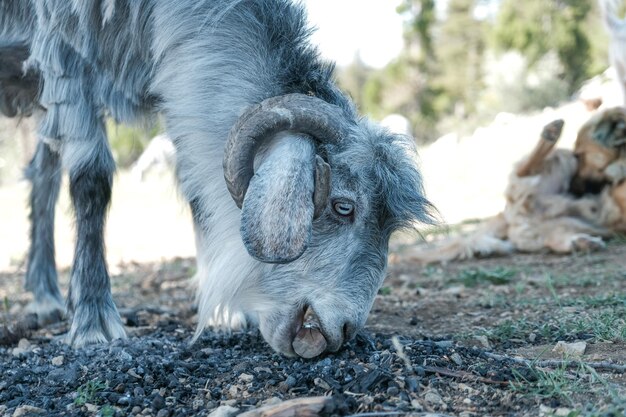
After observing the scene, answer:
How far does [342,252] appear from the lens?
336 cm

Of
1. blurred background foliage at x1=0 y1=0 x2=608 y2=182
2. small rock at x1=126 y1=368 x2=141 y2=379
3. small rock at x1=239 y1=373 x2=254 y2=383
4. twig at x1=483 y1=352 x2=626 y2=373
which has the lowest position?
twig at x1=483 y1=352 x2=626 y2=373

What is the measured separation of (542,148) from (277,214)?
4.99 m

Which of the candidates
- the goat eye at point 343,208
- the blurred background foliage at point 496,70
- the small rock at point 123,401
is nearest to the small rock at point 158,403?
the small rock at point 123,401

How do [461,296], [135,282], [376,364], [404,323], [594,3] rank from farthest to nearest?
[594,3], [135,282], [461,296], [404,323], [376,364]

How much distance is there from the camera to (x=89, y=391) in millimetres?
2969

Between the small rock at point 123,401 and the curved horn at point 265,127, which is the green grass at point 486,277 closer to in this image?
the curved horn at point 265,127

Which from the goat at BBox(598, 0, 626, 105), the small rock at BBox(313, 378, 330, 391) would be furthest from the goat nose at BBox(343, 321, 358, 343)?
the goat at BBox(598, 0, 626, 105)

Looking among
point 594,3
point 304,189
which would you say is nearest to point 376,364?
point 304,189

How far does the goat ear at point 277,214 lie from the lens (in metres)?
2.98

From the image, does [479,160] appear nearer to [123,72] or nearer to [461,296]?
[461,296]

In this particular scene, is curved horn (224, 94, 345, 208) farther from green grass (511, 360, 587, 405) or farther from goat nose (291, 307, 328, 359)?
green grass (511, 360, 587, 405)

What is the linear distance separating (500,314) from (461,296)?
30.8 inches

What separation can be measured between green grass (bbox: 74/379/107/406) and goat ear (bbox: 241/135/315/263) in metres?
0.83

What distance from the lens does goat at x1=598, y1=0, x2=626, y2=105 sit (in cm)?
941
